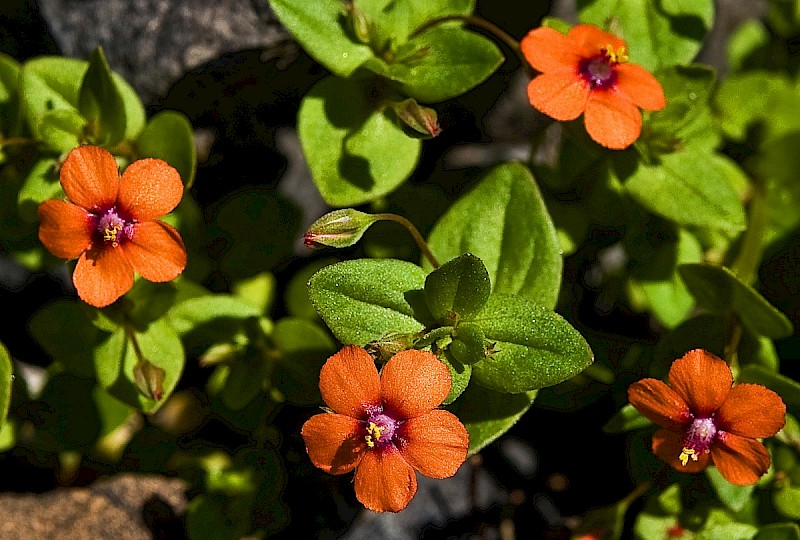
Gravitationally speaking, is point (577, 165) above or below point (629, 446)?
above

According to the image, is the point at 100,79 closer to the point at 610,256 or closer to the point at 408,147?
the point at 408,147

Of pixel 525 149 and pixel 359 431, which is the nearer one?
pixel 359 431

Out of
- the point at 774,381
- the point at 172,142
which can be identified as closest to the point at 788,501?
the point at 774,381

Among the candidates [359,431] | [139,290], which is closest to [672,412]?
[359,431]

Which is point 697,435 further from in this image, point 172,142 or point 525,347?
point 172,142

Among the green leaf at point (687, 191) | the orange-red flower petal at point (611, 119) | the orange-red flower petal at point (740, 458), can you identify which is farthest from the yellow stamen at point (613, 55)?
the orange-red flower petal at point (740, 458)

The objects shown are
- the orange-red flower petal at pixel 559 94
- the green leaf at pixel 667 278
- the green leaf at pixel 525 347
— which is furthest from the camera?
the green leaf at pixel 667 278

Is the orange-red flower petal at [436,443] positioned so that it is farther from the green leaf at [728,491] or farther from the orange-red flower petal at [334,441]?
the green leaf at [728,491]

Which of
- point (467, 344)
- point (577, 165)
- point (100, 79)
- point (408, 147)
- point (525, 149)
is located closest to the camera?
point (467, 344)
